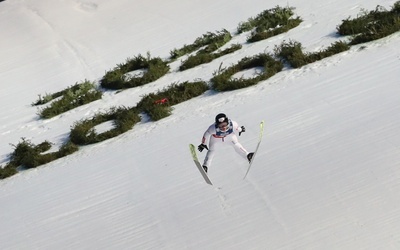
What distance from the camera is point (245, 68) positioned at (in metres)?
15.3

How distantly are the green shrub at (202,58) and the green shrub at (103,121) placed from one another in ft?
8.46

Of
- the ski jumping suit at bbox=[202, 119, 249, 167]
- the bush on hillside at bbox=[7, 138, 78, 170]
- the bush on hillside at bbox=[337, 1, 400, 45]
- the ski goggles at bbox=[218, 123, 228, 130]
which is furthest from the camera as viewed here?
the bush on hillside at bbox=[337, 1, 400, 45]

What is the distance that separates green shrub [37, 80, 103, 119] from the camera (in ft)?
52.6

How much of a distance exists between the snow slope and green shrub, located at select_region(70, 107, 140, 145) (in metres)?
0.25

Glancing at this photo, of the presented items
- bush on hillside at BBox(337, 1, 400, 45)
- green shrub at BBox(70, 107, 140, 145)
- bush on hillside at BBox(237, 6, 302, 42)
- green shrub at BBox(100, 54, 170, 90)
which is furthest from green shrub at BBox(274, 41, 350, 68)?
green shrub at BBox(70, 107, 140, 145)

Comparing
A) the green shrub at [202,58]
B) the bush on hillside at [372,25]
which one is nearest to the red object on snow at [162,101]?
the green shrub at [202,58]

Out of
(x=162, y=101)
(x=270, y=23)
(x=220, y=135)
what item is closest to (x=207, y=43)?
(x=270, y=23)

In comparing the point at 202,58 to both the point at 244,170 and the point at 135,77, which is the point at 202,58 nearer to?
the point at 135,77

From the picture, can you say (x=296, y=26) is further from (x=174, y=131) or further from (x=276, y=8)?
(x=174, y=131)

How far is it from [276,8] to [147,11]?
6.97 m

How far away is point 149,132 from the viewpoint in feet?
42.9

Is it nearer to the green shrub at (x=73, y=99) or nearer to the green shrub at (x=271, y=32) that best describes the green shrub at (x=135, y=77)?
the green shrub at (x=73, y=99)

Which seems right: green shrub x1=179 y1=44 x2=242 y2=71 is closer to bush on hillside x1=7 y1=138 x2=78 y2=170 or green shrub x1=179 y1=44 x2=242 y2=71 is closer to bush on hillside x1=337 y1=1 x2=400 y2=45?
bush on hillside x1=337 y1=1 x2=400 y2=45

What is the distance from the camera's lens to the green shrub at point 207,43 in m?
17.8
